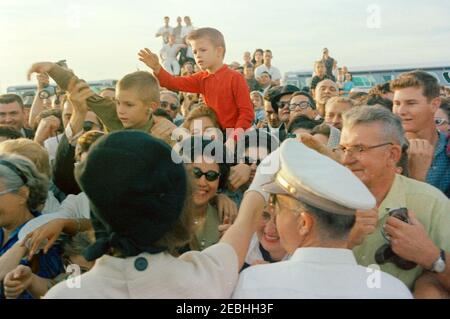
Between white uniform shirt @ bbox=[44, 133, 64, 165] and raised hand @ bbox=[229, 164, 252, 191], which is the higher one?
raised hand @ bbox=[229, 164, 252, 191]

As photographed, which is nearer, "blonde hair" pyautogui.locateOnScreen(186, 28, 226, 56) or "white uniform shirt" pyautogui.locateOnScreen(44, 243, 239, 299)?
"white uniform shirt" pyautogui.locateOnScreen(44, 243, 239, 299)

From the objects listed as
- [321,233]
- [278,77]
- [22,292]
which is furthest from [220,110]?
[278,77]

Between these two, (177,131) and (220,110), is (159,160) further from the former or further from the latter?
(220,110)

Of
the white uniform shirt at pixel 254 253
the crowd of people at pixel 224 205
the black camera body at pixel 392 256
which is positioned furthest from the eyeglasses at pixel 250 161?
the black camera body at pixel 392 256

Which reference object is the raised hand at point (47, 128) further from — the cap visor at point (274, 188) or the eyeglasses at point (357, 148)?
the cap visor at point (274, 188)

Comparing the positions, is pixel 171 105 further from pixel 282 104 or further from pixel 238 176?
pixel 238 176

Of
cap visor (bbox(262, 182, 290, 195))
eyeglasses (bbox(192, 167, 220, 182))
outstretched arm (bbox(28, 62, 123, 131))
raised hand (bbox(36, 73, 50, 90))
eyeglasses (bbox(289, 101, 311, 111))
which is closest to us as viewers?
cap visor (bbox(262, 182, 290, 195))

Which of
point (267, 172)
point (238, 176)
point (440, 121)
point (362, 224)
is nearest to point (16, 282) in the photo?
point (267, 172)

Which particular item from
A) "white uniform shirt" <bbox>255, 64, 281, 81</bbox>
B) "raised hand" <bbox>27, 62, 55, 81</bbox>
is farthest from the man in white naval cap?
"white uniform shirt" <bbox>255, 64, 281, 81</bbox>

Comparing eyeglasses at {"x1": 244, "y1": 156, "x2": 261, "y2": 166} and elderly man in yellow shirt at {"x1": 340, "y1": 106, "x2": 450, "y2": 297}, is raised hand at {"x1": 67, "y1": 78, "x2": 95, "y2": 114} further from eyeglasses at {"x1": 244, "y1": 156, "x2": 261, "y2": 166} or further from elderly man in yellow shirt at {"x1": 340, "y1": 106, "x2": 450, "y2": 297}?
elderly man in yellow shirt at {"x1": 340, "y1": 106, "x2": 450, "y2": 297}

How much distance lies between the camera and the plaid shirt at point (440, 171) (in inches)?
132

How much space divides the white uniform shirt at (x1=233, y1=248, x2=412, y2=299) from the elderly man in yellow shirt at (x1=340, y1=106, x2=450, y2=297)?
0.31 meters

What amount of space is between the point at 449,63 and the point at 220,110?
887 centimetres

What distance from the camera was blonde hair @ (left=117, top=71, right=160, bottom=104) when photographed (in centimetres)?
368
